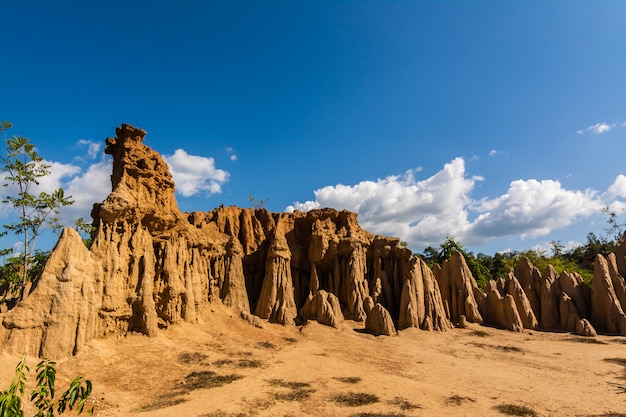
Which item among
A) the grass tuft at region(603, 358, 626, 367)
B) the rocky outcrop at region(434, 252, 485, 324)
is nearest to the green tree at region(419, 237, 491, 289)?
the rocky outcrop at region(434, 252, 485, 324)

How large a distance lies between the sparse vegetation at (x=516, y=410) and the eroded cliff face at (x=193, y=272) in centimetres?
1338

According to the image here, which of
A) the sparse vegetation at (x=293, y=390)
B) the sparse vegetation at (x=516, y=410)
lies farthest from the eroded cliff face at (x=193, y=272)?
the sparse vegetation at (x=516, y=410)

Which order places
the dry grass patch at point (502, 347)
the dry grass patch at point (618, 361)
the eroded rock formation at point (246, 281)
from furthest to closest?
the dry grass patch at point (502, 347) < the dry grass patch at point (618, 361) < the eroded rock formation at point (246, 281)

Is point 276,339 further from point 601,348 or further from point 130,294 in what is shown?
point 601,348

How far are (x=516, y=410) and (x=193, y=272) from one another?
19.5m

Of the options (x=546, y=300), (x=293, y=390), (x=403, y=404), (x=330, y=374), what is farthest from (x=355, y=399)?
(x=546, y=300)

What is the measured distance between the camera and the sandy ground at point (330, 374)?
1266cm

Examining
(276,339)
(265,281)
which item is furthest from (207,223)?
(276,339)

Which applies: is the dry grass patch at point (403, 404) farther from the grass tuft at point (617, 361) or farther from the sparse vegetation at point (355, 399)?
the grass tuft at point (617, 361)

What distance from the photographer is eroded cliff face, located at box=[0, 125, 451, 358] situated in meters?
15.3

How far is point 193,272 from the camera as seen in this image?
24984 millimetres

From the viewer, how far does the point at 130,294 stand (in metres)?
18.9

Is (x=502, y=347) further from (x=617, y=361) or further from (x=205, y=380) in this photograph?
(x=205, y=380)

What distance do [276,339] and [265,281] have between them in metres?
6.87
